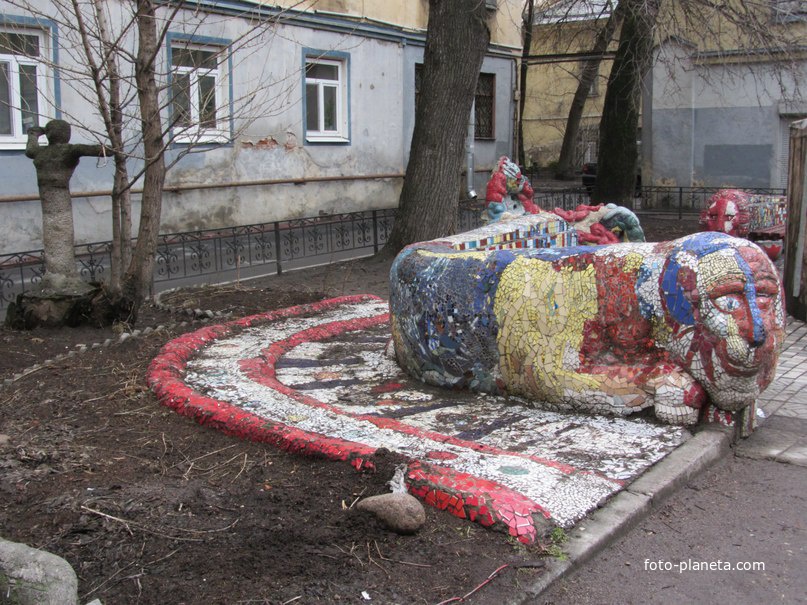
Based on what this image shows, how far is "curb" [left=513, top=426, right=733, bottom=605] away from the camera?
3.13 meters

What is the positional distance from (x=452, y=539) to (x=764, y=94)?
62.8 ft

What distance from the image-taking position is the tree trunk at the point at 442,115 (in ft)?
34.9

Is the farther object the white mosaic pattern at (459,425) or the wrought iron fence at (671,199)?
the wrought iron fence at (671,199)

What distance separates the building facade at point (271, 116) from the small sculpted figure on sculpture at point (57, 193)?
4415 millimetres

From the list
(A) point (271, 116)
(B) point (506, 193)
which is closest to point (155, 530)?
(B) point (506, 193)

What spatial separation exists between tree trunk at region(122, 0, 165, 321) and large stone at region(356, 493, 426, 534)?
14.4ft

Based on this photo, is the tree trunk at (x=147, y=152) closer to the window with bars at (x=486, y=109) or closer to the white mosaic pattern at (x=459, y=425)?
the white mosaic pattern at (x=459, y=425)

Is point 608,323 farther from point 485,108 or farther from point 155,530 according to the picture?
point 485,108

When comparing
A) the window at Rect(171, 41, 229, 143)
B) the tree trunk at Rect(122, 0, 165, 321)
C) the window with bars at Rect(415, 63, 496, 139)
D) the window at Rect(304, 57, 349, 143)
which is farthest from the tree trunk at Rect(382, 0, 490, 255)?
the window with bars at Rect(415, 63, 496, 139)

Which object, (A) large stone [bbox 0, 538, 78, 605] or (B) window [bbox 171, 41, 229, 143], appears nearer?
(A) large stone [bbox 0, 538, 78, 605]

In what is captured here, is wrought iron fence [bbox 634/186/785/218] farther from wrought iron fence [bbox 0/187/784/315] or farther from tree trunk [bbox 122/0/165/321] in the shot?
tree trunk [bbox 122/0/165/321]

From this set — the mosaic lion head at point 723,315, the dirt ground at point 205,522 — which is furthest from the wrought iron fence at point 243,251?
the mosaic lion head at point 723,315

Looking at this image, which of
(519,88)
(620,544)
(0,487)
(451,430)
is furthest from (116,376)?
(519,88)

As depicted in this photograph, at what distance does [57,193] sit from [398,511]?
188 inches
